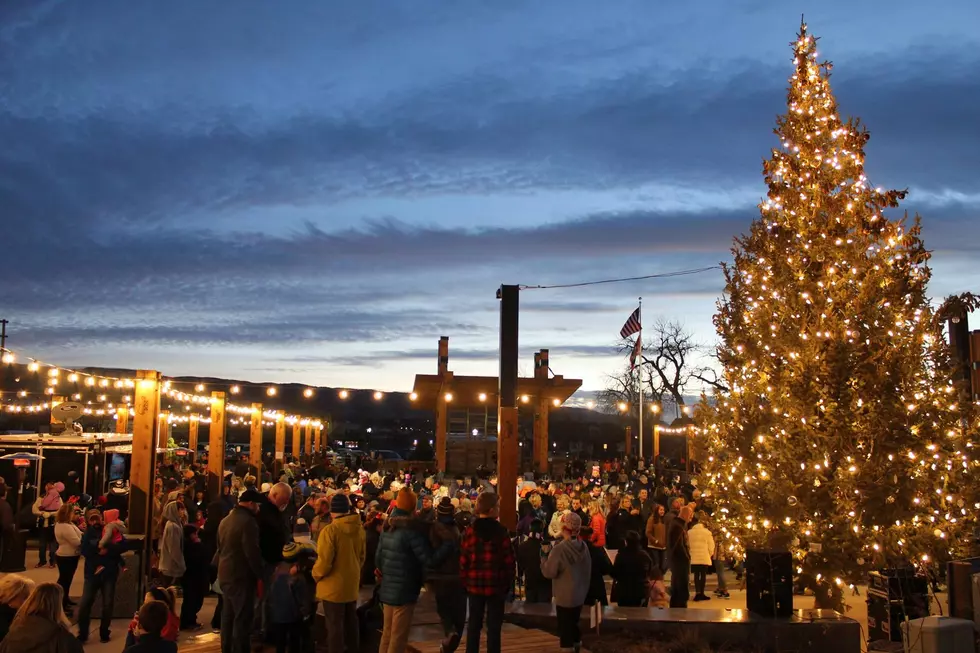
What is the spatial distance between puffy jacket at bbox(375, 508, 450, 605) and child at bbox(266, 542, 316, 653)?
1.32m

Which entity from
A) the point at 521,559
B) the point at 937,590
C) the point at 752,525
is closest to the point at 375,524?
the point at 521,559

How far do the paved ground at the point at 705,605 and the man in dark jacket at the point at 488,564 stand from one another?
438cm

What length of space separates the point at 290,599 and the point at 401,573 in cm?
162

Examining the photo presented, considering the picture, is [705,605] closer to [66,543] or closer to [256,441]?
[66,543]

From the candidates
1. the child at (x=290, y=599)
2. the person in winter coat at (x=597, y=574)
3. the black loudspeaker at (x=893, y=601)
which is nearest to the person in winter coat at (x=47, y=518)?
the child at (x=290, y=599)

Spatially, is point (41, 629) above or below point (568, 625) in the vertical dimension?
above

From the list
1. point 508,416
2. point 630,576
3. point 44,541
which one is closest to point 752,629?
point 630,576

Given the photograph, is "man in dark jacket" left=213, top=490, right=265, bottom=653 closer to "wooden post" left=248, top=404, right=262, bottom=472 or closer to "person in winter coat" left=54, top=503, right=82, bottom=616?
"person in winter coat" left=54, top=503, right=82, bottom=616

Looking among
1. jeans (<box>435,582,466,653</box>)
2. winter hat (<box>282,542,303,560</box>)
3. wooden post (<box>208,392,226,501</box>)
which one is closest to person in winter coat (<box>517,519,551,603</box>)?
jeans (<box>435,582,466,653</box>)

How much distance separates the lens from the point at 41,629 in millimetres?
4746

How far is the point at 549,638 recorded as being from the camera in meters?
8.66

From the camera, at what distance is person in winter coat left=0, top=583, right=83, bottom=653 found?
15.5 ft

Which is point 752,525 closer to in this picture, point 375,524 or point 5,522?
point 375,524

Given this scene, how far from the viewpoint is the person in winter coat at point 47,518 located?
15336 millimetres
